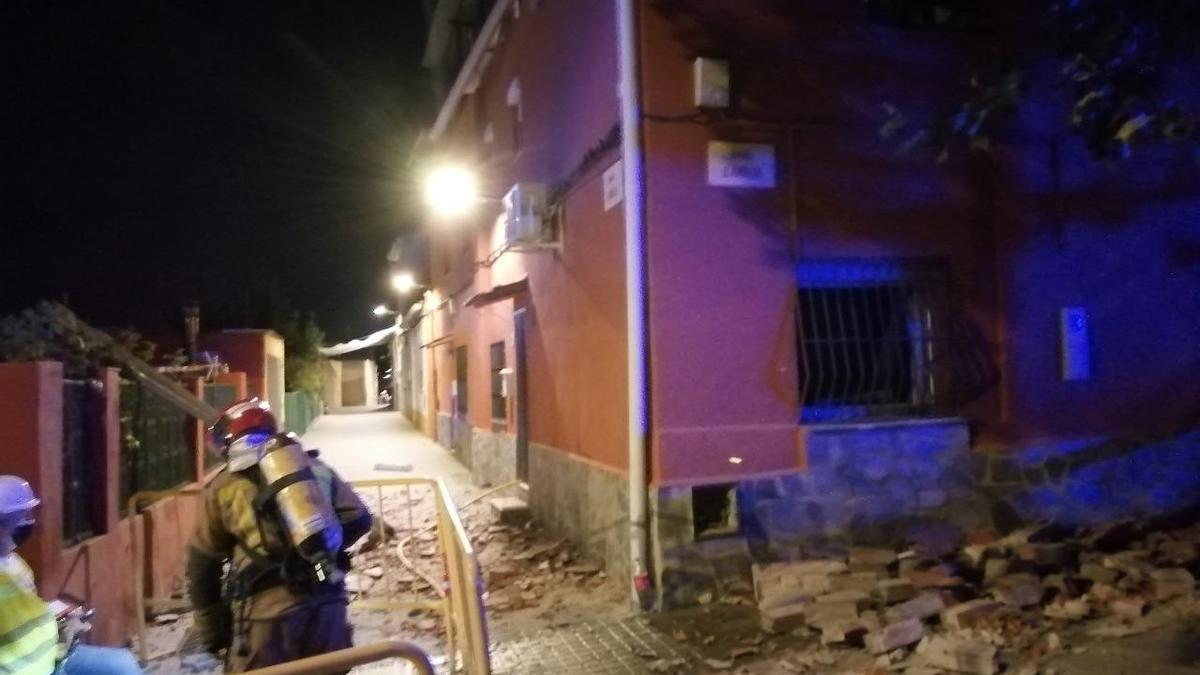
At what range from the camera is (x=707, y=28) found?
703cm

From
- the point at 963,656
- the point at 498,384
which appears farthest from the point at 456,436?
the point at 963,656

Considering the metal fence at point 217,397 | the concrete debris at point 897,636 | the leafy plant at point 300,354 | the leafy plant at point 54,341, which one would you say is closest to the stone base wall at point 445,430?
the metal fence at point 217,397

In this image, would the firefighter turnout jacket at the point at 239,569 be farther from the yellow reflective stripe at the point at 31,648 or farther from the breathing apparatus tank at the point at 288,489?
the yellow reflective stripe at the point at 31,648

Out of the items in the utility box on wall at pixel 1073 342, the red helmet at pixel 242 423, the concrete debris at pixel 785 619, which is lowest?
the concrete debris at pixel 785 619

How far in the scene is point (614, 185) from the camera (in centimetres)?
751

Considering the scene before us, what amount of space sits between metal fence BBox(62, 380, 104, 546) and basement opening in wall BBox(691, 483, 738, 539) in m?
4.22

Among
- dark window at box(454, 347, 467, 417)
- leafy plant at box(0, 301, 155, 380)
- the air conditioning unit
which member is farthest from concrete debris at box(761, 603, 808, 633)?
dark window at box(454, 347, 467, 417)

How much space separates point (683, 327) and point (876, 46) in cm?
281

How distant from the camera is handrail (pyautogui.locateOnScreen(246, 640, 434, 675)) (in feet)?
8.87

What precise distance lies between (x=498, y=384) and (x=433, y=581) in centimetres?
582

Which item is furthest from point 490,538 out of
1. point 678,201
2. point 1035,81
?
point 1035,81

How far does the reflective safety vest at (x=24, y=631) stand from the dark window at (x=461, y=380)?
13.7 m

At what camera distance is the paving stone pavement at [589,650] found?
5891 millimetres

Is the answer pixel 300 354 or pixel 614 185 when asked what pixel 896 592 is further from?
pixel 300 354
